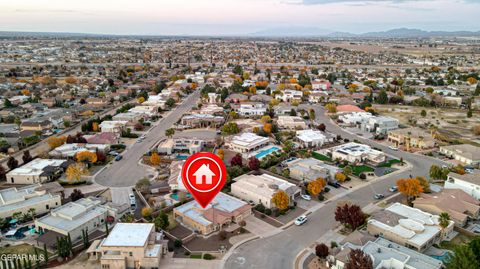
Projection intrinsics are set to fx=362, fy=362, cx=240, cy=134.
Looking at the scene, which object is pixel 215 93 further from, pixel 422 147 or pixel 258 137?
pixel 422 147

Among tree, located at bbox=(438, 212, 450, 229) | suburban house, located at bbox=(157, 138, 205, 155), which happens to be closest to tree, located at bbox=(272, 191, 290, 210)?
tree, located at bbox=(438, 212, 450, 229)

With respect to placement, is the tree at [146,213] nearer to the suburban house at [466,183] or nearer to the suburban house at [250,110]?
the suburban house at [466,183]

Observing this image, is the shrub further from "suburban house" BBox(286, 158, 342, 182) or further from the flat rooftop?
"suburban house" BBox(286, 158, 342, 182)

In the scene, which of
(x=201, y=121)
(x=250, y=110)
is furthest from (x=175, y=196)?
(x=250, y=110)

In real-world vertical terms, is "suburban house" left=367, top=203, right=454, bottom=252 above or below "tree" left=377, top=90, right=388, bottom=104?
below

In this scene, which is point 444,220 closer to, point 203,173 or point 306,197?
point 306,197
